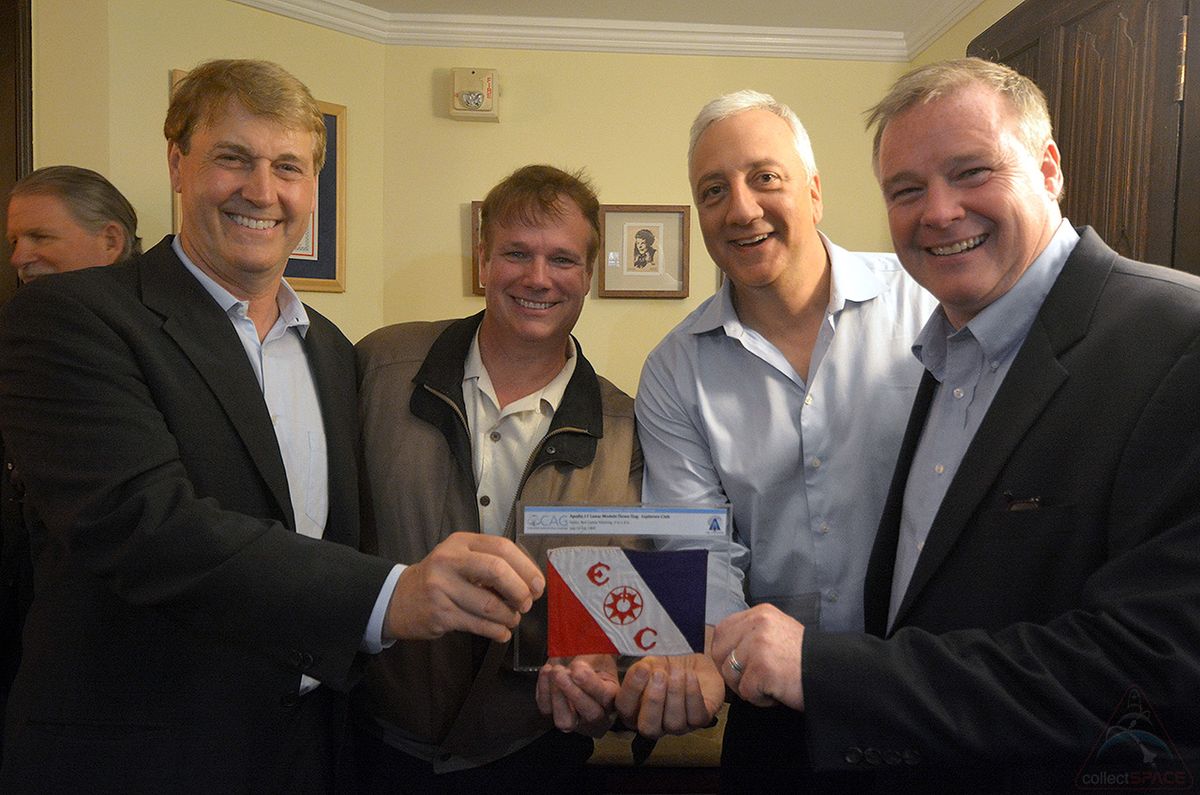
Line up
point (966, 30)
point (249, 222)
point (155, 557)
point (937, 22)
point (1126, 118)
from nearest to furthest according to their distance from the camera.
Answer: point (155, 557) < point (249, 222) < point (1126, 118) < point (966, 30) < point (937, 22)

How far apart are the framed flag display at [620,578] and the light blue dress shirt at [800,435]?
30 centimetres

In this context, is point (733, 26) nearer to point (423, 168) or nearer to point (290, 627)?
point (423, 168)

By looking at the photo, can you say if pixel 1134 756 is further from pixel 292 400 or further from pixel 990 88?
pixel 292 400

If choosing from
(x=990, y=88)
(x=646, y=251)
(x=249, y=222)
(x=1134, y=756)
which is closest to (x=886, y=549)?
(x=1134, y=756)

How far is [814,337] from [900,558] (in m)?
0.61

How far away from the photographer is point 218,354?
1.63m

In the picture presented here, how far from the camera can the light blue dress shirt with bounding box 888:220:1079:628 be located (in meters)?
1.39

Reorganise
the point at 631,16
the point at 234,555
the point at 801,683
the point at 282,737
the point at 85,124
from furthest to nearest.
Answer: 1. the point at 631,16
2. the point at 85,124
3. the point at 282,737
4. the point at 234,555
5. the point at 801,683

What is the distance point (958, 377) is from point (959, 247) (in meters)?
0.20

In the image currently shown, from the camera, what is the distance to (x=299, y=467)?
1.75 meters

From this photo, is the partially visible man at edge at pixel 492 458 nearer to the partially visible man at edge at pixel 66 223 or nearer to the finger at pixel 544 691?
the finger at pixel 544 691

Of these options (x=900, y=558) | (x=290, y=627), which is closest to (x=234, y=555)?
(x=290, y=627)

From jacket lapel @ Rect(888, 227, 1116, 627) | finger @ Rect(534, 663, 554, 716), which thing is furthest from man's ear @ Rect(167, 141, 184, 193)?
jacket lapel @ Rect(888, 227, 1116, 627)

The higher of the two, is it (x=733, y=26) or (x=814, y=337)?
(x=733, y=26)
